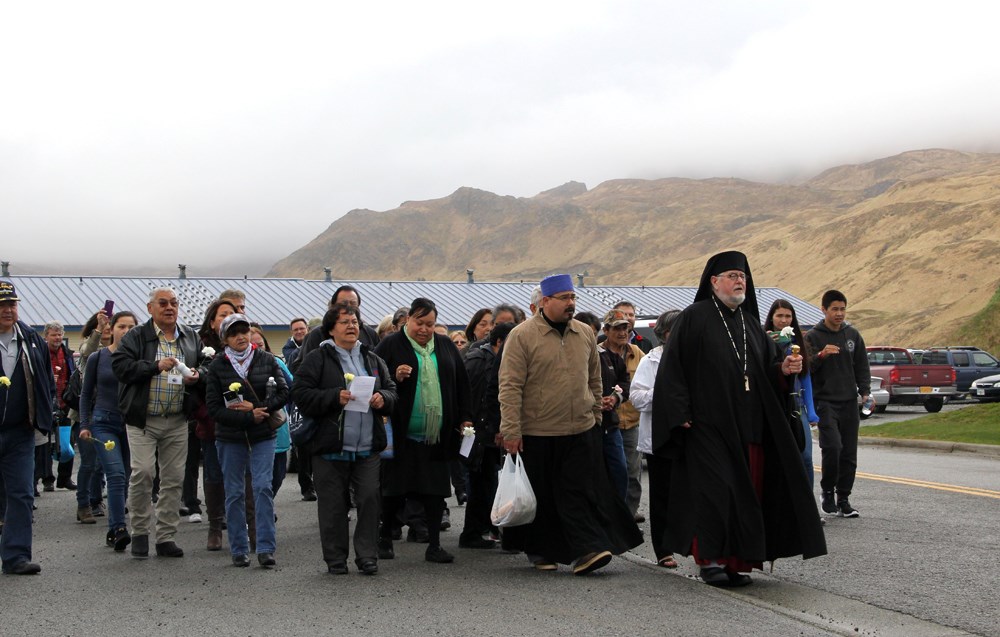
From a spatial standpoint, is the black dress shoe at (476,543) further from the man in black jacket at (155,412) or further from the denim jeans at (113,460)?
the denim jeans at (113,460)

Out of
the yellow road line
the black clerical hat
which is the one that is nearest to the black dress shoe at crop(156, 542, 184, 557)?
the black clerical hat

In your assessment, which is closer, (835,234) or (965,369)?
(965,369)

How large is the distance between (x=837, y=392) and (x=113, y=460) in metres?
6.69

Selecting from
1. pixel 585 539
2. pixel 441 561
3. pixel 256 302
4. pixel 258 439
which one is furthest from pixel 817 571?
pixel 256 302

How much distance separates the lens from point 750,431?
25.4 ft

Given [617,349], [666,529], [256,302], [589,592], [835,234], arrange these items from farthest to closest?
[835,234] < [256,302] < [617,349] < [666,529] < [589,592]

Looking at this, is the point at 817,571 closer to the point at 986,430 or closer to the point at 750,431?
the point at 750,431

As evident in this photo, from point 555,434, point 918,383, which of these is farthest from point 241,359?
point 918,383

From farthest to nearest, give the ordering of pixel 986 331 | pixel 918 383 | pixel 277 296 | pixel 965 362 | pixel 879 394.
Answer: pixel 986 331
pixel 277 296
pixel 965 362
pixel 918 383
pixel 879 394

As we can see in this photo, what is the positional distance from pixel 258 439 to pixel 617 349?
3621 millimetres

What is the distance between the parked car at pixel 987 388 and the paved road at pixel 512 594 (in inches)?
917

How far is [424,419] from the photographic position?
8977 mm

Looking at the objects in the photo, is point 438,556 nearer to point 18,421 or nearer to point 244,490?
point 244,490

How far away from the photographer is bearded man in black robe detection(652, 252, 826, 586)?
751cm
